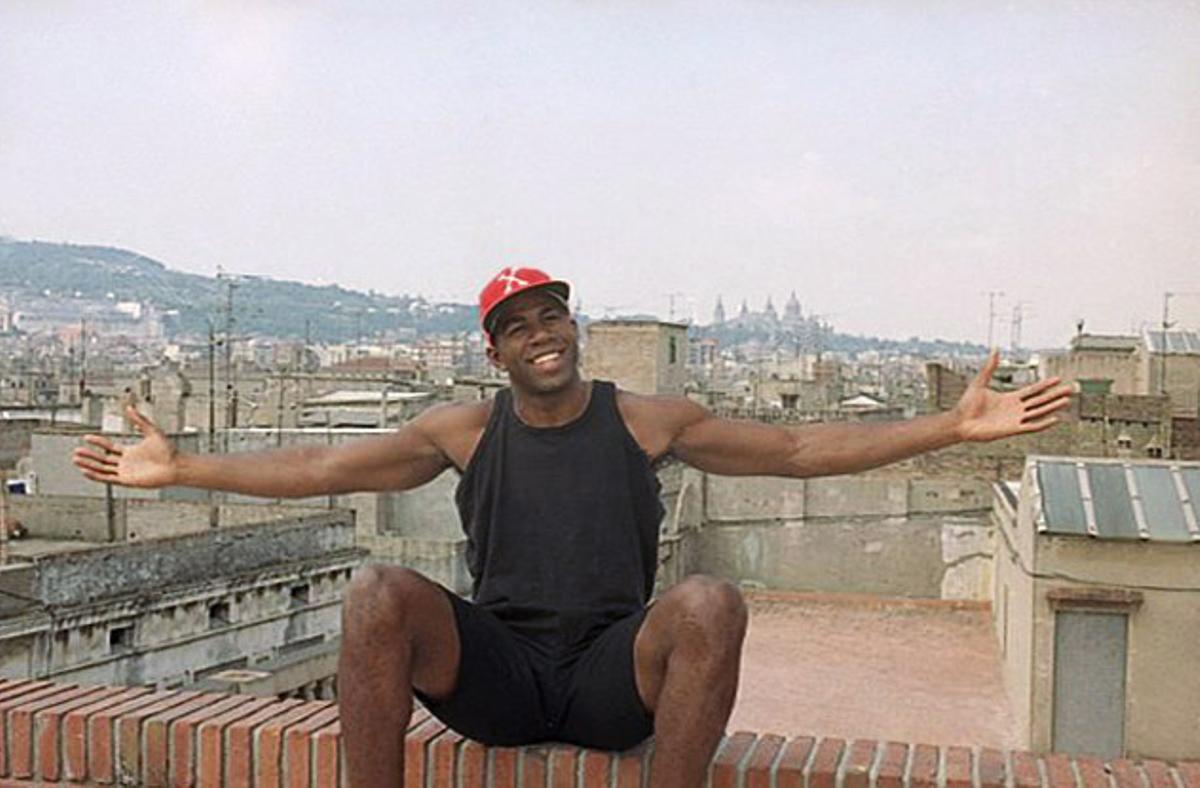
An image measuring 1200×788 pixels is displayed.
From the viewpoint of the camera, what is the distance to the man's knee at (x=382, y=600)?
3383 millimetres

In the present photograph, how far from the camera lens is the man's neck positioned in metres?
3.82

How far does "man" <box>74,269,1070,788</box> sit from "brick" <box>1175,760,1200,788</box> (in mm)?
945

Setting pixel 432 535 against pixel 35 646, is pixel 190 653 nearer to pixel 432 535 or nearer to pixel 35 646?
pixel 35 646

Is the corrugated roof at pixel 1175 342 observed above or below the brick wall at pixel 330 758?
above

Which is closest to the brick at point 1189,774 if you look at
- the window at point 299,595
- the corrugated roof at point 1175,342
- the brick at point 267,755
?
the brick at point 267,755

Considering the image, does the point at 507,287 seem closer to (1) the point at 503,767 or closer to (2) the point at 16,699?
(1) the point at 503,767

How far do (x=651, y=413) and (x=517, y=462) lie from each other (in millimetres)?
387

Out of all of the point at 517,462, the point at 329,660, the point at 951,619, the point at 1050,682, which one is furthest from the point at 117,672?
the point at 951,619

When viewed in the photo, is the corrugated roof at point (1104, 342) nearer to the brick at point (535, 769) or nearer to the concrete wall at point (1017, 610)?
the concrete wall at point (1017, 610)

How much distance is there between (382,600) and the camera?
133 inches

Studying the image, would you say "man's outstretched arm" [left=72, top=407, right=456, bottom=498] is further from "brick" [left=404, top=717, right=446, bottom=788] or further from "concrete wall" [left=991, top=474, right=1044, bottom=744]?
"concrete wall" [left=991, top=474, right=1044, bottom=744]

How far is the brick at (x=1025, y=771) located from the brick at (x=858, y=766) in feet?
1.16

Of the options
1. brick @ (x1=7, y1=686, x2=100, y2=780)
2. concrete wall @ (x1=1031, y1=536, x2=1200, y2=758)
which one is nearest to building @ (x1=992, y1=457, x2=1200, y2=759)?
concrete wall @ (x1=1031, y1=536, x2=1200, y2=758)

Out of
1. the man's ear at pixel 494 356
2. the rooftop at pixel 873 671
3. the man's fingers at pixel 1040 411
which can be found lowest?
the rooftop at pixel 873 671
